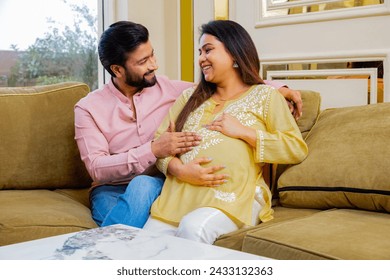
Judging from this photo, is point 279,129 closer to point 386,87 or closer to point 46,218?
point 386,87

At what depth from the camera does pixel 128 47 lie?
2113mm

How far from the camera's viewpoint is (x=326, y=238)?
55.1 inches

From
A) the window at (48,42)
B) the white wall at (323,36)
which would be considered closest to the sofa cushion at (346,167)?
the white wall at (323,36)

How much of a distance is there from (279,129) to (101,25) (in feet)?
5.43

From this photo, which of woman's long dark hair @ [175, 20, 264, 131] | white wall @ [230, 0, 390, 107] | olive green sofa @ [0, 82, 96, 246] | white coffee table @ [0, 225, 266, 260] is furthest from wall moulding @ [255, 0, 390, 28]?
white coffee table @ [0, 225, 266, 260]

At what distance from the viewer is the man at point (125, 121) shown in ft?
6.39

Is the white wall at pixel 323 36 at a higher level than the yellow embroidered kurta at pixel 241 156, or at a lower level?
higher

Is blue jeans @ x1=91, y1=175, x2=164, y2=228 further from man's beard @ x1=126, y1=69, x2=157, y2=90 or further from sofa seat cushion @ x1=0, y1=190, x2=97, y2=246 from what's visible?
man's beard @ x1=126, y1=69, x2=157, y2=90

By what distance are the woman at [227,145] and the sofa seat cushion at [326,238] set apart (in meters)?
0.20

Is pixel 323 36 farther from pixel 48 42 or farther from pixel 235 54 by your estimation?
pixel 48 42

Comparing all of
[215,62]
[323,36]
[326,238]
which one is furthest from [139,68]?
[326,238]

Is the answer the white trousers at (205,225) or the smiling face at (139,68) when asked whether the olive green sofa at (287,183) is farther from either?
the smiling face at (139,68)

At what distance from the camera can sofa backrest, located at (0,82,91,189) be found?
218 centimetres
